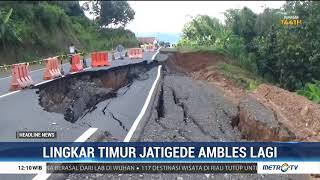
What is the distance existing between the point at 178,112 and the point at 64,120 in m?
3.95

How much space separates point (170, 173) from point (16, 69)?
410 inches

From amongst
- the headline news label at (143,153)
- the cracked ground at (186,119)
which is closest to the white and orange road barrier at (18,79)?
the cracked ground at (186,119)

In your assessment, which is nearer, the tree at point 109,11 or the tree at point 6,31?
the tree at point 6,31

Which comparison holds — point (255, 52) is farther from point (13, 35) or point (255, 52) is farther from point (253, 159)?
point (253, 159)

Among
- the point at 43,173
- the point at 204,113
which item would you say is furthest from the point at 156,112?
the point at 43,173

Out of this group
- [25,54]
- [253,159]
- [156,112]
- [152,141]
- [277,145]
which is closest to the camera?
[253,159]

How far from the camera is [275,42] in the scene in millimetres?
30188

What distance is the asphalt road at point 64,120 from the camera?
9.52 metres

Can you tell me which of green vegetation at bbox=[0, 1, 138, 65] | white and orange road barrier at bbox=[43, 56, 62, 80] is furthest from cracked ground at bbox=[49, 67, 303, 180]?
green vegetation at bbox=[0, 1, 138, 65]

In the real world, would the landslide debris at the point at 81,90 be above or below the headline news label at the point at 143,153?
below

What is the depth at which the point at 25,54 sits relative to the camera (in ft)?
117

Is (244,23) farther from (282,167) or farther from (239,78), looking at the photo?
(282,167)

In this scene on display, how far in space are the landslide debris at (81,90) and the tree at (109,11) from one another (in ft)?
195

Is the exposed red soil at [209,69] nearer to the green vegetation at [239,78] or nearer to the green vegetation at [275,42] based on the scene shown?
the green vegetation at [239,78]
